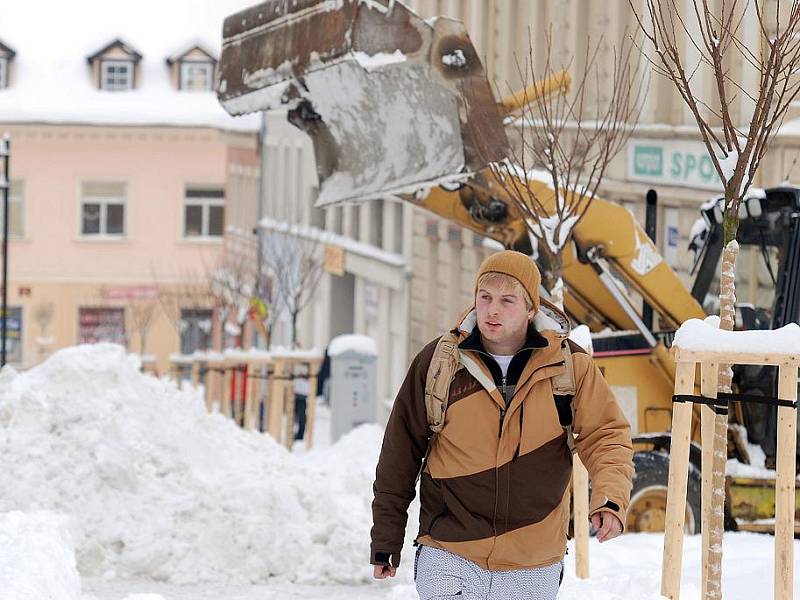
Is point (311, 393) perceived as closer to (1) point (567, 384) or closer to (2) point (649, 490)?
(2) point (649, 490)

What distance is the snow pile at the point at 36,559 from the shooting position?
6.85 m

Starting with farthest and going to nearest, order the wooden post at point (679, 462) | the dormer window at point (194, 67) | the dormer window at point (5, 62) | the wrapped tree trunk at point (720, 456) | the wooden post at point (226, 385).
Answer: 1. the dormer window at point (194, 67)
2. the dormer window at point (5, 62)
3. the wooden post at point (226, 385)
4. the wooden post at point (679, 462)
5. the wrapped tree trunk at point (720, 456)

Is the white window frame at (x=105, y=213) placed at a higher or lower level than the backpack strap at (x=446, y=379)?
higher

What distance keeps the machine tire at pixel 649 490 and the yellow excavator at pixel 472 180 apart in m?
0.01

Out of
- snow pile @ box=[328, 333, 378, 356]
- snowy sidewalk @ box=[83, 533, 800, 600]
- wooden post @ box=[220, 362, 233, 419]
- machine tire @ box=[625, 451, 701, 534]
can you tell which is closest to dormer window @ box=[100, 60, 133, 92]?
wooden post @ box=[220, 362, 233, 419]

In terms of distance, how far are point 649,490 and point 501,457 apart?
22.1 feet

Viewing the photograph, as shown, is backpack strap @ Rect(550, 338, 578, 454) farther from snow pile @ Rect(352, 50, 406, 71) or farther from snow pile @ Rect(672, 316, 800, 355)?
snow pile @ Rect(352, 50, 406, 71)

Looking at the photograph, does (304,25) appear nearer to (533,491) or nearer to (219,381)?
(533,491)

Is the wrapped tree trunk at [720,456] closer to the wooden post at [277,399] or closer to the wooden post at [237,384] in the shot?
the wooden post at [277,399]

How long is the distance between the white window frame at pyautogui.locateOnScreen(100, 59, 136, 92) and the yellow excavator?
115ft

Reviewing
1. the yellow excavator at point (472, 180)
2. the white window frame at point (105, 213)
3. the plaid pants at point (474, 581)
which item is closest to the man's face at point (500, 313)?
the plaid pants at point (474, 581)

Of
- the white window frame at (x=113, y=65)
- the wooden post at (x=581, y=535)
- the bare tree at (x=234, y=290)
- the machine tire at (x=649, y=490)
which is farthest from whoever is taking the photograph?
the white window frame at (x=113, y=65)

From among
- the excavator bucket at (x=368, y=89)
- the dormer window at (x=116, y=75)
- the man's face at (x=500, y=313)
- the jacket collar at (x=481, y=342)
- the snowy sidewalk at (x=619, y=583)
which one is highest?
the dormer window at (x=116, y=75)

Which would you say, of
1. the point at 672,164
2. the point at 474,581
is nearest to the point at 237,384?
the point at 672,164
